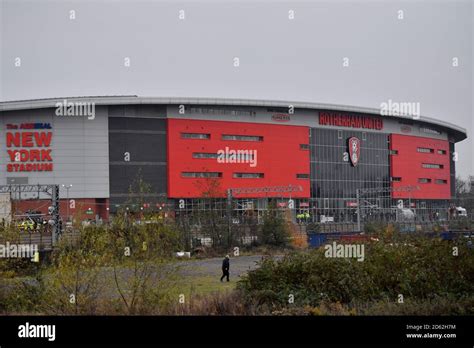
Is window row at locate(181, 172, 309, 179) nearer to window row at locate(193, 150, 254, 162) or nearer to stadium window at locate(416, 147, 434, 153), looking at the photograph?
window row at locate(193, 150, 254, 162)

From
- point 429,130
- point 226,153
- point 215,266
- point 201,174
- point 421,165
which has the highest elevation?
point 429,130

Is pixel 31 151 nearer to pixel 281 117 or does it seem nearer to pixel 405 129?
pixel 281 117

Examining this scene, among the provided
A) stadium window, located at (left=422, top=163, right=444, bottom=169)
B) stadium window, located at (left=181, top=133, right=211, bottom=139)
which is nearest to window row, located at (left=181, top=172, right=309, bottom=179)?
stadium window, located at (left=181, top=133, right=211, bottom=139)

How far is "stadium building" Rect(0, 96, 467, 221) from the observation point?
62250 mm

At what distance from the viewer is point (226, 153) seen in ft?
221

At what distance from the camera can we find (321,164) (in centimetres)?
7544

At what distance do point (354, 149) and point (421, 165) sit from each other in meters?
11.5

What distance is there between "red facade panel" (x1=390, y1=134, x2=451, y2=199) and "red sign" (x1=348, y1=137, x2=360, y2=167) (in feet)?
17.9

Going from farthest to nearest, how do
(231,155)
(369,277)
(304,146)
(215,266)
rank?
(304,146), (231,155), (215,266), (369,277)

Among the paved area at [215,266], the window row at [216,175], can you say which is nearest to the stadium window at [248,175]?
the window row at [216,175]

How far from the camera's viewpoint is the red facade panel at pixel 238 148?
6506cm

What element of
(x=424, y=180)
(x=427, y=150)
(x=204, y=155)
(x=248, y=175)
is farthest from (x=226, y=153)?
(x=427, y=150)

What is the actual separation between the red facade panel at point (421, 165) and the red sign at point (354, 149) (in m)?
5.46

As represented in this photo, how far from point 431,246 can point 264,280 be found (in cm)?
521
